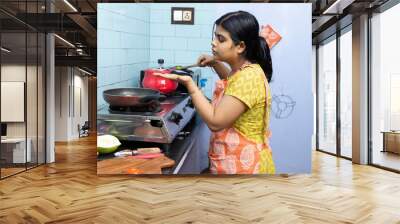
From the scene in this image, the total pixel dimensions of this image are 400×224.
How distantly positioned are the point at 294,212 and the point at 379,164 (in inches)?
145

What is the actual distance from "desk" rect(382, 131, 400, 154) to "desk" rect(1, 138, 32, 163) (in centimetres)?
569

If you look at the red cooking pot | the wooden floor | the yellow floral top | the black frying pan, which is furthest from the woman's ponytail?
the wooden floor

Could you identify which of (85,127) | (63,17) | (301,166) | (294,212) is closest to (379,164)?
(301,166)

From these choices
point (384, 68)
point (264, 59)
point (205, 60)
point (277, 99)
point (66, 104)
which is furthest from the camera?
point (66, 104)

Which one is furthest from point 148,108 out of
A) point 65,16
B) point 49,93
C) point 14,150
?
point 65,16

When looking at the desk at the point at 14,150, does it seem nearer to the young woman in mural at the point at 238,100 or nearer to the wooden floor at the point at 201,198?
the wooden floor at the point at 201,198

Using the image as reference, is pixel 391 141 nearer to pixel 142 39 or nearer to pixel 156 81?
pixel 156 81

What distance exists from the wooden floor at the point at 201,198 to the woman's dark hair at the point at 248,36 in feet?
4.43

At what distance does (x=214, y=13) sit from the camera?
15.3 feet

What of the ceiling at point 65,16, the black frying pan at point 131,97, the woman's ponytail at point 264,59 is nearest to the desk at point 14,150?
the ceiling at point 65,16

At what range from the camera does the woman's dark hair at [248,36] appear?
148 inches

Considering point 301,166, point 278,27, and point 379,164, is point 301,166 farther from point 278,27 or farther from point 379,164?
Result: point 379,164

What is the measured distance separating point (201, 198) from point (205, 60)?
1609 mm

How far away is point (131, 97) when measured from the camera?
14.5 feet
